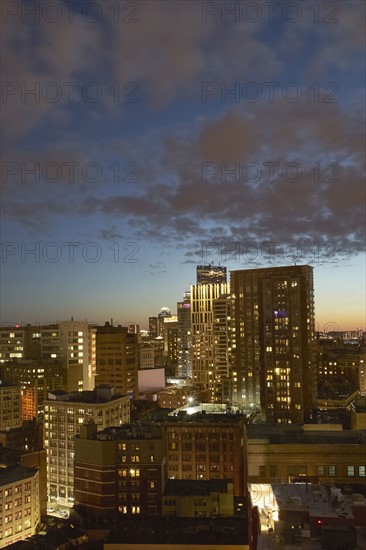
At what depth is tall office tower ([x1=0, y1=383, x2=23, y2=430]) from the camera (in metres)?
82.9

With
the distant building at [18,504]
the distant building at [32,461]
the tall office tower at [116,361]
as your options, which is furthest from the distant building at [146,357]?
the distant building at [18,504]

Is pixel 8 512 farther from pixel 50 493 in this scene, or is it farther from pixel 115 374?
pixel 115 374

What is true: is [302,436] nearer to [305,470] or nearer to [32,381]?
[305,470]

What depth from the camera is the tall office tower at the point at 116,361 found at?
9906 centimetres

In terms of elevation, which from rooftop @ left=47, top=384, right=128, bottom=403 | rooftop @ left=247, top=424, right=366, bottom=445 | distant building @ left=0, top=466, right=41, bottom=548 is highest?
rooftop @ left=247, top=424, right=366, bottom=445

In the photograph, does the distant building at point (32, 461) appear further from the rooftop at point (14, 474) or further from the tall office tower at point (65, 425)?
the rooftop at point (14, 474)

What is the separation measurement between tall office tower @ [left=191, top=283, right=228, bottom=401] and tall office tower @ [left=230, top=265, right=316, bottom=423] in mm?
26637

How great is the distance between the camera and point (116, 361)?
9969 centimetres

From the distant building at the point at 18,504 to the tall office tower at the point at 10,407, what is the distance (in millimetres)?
31060

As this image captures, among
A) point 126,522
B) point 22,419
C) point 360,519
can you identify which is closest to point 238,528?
point 126,522

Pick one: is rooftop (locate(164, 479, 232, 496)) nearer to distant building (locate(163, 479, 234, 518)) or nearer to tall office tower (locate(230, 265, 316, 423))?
distant building (locate(163, 479, 234, 518))

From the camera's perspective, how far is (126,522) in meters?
32.5

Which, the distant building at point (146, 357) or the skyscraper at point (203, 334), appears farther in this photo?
the distant building at point (146, 357)

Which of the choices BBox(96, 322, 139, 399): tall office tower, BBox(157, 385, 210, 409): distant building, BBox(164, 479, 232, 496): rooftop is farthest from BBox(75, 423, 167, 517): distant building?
BBox(157, 385, 210, 409): distant building
